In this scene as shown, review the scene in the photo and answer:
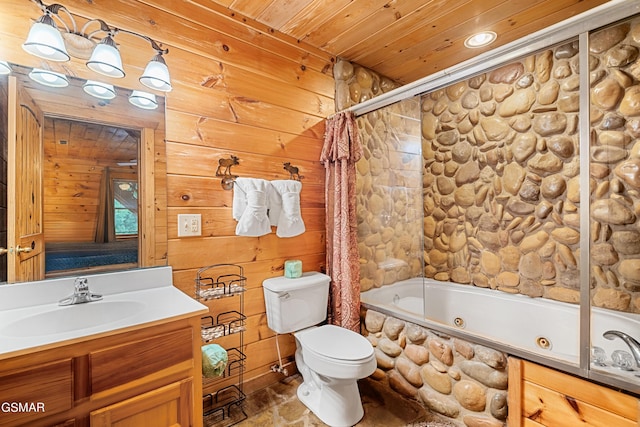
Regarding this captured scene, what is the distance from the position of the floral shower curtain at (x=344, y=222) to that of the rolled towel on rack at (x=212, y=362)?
907 mm

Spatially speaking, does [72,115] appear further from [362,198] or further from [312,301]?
[362,198]

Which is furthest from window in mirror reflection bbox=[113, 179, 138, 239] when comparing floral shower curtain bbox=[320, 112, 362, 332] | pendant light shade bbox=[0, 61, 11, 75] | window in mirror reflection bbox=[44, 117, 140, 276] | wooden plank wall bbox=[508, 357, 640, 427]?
wooden plank wall bbox=[508, 357, 640, 427]

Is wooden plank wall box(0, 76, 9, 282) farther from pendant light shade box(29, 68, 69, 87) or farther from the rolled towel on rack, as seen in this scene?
the rolled towel on rack

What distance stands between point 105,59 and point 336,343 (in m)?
1.87

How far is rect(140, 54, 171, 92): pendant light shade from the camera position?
1525mm

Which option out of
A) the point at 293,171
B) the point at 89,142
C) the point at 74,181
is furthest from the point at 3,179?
the point at 293,171

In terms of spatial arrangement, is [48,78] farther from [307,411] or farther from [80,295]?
[307,411]

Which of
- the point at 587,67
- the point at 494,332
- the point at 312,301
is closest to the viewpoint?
the point at 587,67

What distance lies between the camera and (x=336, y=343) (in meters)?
1.76

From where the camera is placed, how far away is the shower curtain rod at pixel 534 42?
3.99ft

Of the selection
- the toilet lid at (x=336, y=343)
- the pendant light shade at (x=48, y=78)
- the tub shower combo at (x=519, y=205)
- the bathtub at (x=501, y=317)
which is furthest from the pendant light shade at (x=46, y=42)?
the bathtub at (x=501, y=317)

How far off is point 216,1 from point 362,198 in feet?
5.44

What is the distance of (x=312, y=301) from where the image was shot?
205 cm

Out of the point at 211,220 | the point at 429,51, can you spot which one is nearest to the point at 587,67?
the point at 429,51
